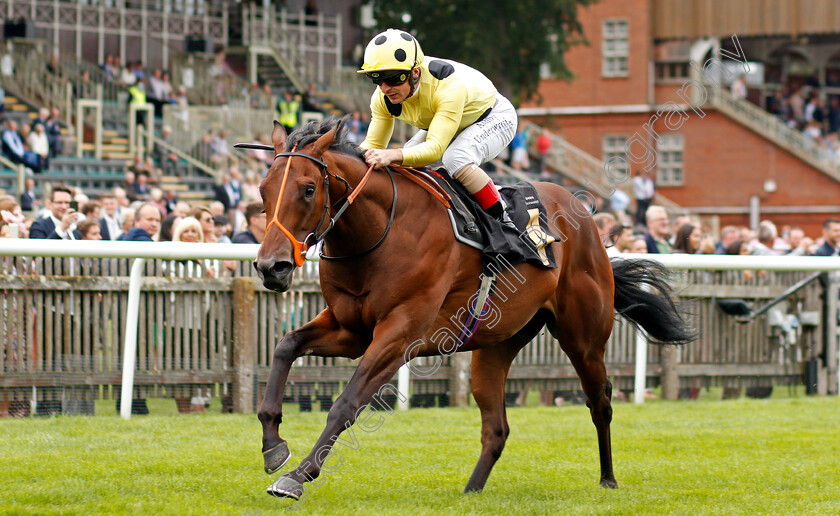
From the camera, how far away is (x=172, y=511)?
4.44m

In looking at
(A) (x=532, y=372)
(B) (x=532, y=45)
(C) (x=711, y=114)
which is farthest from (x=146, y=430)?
(C) (x=711, y=114)

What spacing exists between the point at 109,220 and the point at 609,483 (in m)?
5.94

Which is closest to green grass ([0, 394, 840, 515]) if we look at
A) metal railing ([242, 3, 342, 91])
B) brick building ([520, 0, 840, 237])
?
metal railing ([242, 3, 342, 91])

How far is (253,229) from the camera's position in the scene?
886 cm

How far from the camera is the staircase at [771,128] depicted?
29.3 metres

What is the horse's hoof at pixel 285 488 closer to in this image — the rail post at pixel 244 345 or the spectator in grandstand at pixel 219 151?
the rail post at pixel 244 345

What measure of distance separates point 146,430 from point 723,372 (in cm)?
531

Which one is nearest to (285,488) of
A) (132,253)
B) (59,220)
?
(132,253)

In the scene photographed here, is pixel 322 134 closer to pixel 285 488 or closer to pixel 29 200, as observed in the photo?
pixel 285 488

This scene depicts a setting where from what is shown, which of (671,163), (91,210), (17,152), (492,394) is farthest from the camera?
(671,163)

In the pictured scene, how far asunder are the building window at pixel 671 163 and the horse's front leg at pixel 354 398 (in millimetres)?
27017

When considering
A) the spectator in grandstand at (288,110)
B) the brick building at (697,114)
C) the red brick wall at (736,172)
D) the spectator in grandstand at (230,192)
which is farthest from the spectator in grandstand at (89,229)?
the red brick wall at (736,172)

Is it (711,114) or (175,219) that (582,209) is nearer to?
(175,219)

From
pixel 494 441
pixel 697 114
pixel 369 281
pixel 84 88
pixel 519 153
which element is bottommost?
pixel 494 441
